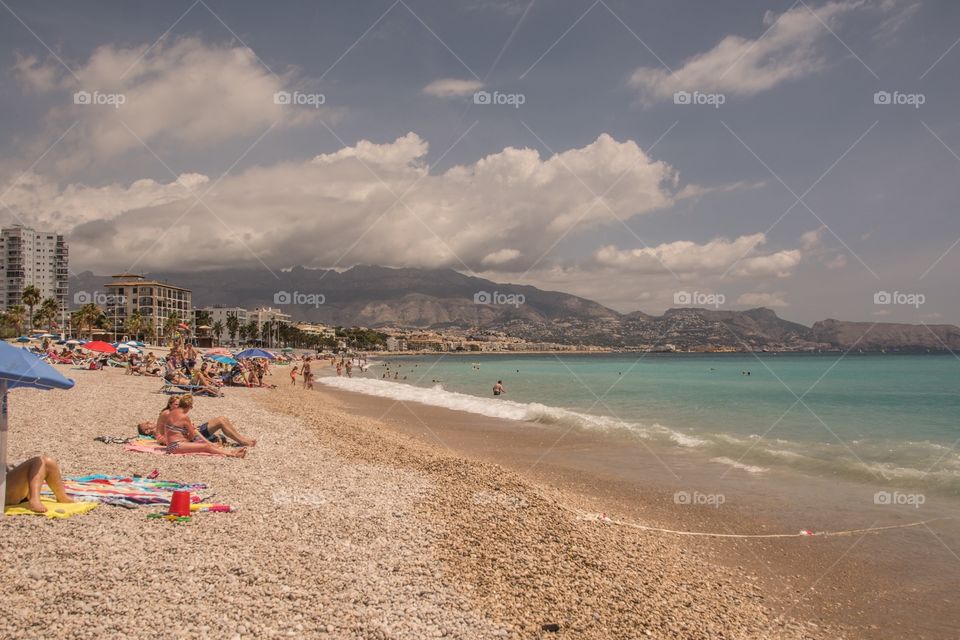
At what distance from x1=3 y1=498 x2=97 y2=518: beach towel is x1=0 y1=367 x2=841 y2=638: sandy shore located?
0.16 m

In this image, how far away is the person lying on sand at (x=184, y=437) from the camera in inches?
441

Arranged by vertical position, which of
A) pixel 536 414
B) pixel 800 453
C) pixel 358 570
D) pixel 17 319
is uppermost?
pixel 17 319

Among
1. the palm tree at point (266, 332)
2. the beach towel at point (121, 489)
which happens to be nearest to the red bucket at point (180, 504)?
the beach towel at point (121, 489)

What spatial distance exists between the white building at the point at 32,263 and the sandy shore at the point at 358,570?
189 metres

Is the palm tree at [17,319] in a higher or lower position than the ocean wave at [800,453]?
higher

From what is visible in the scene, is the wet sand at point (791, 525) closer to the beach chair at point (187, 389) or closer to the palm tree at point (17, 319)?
the beach chair at point (187, 389)

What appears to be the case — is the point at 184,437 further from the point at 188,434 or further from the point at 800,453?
the point at 800,453

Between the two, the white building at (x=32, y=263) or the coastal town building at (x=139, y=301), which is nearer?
the coastal town building at (x=139, y=301)

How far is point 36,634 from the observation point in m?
4.31

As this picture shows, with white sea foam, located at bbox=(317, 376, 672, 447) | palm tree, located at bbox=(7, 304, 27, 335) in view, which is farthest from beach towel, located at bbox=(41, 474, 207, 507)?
palm tree, located at bbox=(7, 304, 27, 335)

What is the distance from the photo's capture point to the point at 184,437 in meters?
11.6

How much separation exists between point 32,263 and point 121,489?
20452cm

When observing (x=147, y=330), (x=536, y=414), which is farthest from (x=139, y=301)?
(x=536, y=414)

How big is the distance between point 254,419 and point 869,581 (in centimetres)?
1585
